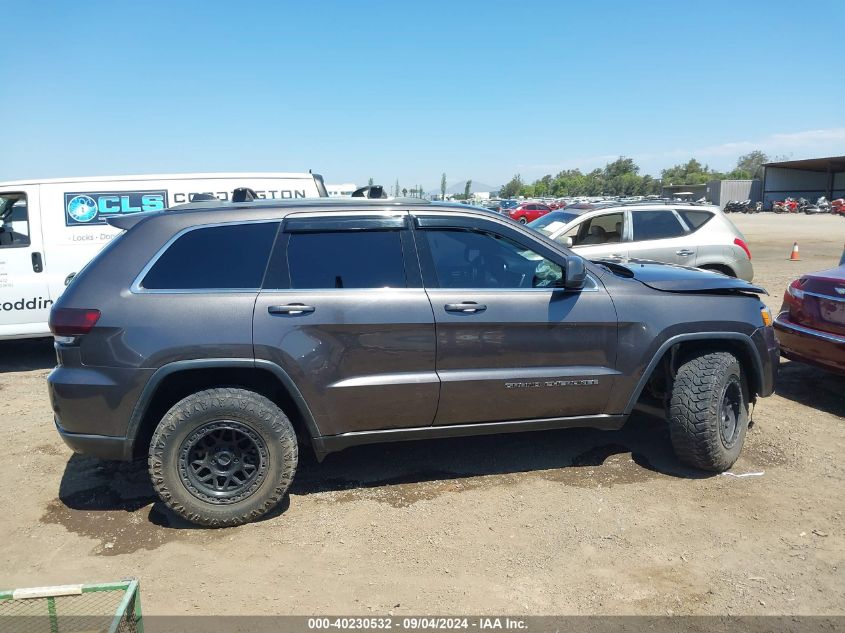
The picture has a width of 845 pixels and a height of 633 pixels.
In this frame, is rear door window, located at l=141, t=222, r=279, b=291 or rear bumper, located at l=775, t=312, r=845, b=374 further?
rear bumper, located at l=775, t=312, r=845, b=374

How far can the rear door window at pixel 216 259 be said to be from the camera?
3.70m

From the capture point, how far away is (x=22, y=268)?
7102mm

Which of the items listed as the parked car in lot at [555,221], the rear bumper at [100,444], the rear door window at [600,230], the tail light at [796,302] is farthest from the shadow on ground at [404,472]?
the parked car in lot at [555,221]

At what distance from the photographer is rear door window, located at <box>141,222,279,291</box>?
370 cm

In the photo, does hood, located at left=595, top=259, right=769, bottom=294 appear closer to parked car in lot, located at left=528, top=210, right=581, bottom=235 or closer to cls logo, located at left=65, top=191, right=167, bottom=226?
parked car in lot, located at left=528, top=210, right=581, bottom=235

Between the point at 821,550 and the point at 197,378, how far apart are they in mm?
3698

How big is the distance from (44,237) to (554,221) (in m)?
6.90

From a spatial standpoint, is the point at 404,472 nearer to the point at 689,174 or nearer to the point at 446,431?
the point at 446,431

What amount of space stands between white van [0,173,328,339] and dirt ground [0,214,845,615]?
245cm

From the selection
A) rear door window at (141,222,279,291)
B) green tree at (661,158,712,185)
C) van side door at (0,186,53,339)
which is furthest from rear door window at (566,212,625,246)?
green tree at (661,158,712,185)

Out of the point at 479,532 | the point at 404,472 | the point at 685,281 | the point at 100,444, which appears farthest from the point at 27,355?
the point at 685,281

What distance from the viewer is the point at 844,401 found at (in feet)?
19.0

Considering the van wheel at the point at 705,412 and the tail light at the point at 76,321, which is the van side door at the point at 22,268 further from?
the van wheel at the point at 705,412

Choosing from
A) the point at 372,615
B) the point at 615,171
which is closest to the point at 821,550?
the point at 372,615
